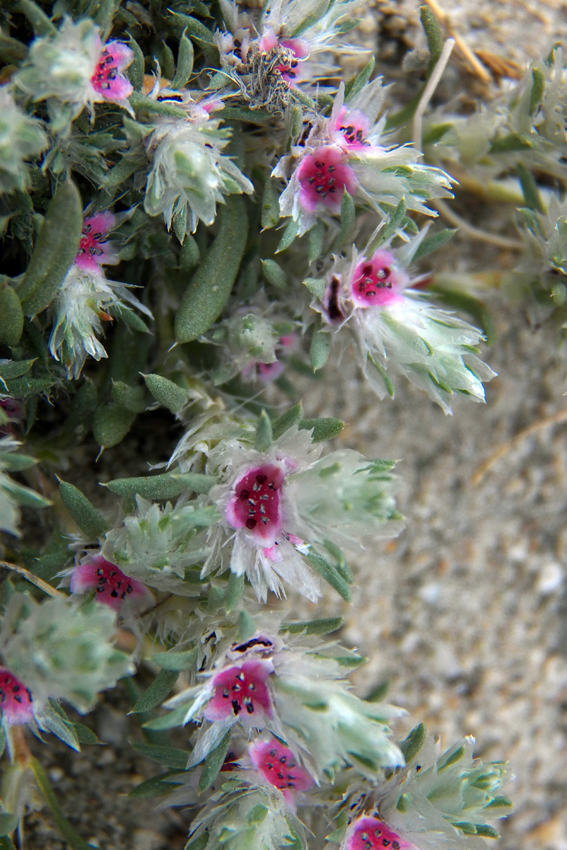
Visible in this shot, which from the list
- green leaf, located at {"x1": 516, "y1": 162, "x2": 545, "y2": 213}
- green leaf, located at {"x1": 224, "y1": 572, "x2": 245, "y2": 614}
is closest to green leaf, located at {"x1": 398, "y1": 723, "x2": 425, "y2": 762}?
green leaf, located at {"x1": 224, "y1": 572, "x2": 245, "y2": 614}

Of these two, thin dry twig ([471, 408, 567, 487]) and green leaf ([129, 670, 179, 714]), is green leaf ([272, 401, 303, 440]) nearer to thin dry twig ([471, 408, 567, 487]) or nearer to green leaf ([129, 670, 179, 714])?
green leaf ([129, 670, 179, 714])

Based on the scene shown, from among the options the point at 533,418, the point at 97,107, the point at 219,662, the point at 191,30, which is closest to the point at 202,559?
the point at 219,662

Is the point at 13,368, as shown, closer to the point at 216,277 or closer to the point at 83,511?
the point at 83,511

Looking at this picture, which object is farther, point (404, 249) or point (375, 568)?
point (375, 568)

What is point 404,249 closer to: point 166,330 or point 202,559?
point 166,330

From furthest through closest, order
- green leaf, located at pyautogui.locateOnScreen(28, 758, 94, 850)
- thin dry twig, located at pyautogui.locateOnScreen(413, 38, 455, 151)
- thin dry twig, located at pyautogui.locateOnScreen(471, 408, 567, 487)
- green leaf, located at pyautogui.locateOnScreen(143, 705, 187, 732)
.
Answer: thin dry twig, located at pyautogui.locateOnScreen(471, 408, 567, 487) < thin dry twig, located at pyautogui.locateOnScreen(413, 38, 455, 151) < green leaf, located at pyautogui.locateOnScreen(28, 758, 94, 850) < green leaf, located at pyautogui.locateOnScreen(143, 705, 187, 732)
